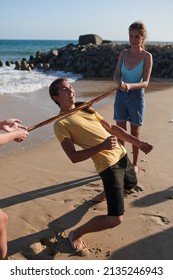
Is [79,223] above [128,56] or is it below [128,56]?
below

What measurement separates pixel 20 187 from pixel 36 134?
92.6 inches

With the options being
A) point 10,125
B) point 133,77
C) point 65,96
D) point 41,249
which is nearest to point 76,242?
point 41,249

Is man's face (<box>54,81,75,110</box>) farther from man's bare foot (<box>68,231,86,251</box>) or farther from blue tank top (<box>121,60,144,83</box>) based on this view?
blue tank top (<box>121,60,144,83</box>)

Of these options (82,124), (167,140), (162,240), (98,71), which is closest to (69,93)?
(82,124)

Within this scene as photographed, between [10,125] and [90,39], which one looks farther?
[90,39]

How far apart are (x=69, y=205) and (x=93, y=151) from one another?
45.2 inches

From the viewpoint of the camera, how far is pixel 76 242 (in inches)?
124

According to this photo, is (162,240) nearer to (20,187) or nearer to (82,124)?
(82,124)

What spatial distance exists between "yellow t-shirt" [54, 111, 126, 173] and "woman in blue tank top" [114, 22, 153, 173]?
1.29 metres

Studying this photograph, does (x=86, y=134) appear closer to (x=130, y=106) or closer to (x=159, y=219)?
(x=159, y=219)

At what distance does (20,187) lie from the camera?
4.34 meters

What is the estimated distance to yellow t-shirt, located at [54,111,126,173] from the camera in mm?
3119
